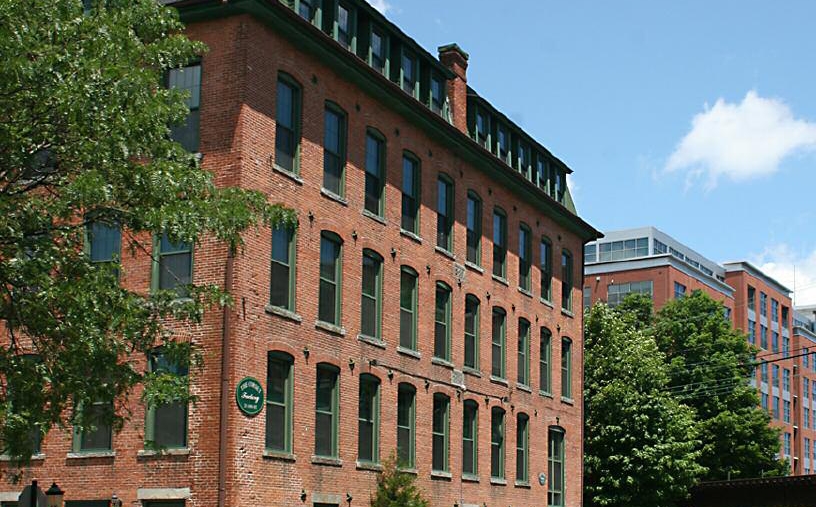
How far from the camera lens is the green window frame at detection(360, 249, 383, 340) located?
33.1 meters

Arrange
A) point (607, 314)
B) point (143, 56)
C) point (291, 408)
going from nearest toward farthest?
point (143, 56)
point (291, 408)
point (607, 314)

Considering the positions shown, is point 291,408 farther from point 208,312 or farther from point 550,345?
point 550,345

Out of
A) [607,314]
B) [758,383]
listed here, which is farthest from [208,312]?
[758,383]

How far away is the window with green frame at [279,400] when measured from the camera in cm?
2867

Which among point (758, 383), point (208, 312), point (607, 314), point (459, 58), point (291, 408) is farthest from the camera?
point (758, 383)

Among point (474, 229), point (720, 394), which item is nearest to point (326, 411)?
point (474, 229)

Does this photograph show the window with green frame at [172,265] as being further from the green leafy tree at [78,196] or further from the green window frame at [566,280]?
the green window frame at [566,280]

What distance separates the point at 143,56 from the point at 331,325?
39.7 feet

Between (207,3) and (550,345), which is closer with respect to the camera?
(207,3)

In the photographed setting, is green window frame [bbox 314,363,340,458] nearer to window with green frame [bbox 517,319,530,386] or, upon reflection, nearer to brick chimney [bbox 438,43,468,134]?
brick chimney [bbox 438,43,468,134]

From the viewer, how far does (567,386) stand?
154ft

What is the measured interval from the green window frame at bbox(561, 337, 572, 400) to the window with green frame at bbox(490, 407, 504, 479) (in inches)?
245

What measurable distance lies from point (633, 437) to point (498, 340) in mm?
10858

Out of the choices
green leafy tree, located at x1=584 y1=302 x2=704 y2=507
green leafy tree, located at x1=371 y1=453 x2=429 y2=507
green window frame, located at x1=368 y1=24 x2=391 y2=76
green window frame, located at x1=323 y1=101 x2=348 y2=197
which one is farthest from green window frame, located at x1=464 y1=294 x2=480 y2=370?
green leafy tree, located at x1=584 y1=302 x2=704 y2=507
